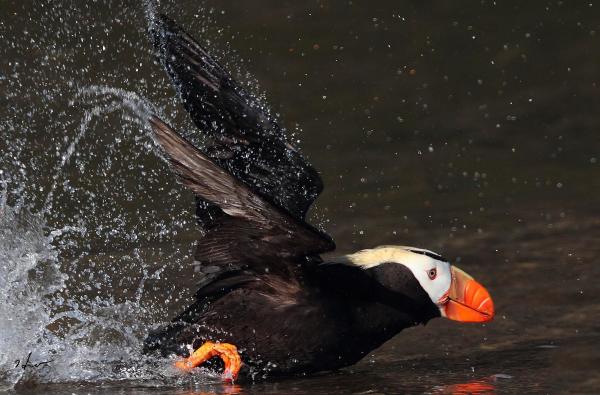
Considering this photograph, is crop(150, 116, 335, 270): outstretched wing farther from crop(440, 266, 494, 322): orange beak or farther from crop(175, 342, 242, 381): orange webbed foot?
crop(440, 266, 494, 322): orange beak

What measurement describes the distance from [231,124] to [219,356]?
1.37 metres

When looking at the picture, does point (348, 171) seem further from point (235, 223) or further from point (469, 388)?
point (469, 388)

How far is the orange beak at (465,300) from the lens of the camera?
17.6ft

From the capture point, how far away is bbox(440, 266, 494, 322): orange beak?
17.6ft

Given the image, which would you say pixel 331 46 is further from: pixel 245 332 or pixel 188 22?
pixel 245 332

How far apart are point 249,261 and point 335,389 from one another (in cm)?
71

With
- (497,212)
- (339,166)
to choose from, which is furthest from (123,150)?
(497,212)

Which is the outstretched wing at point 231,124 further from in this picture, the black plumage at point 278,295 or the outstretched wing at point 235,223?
the outstretched wing at point 235,223

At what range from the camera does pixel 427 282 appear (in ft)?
17.5

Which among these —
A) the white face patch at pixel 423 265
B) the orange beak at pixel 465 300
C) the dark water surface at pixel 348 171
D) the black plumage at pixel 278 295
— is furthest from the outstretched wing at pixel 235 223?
the orange beak at pixel 465 300

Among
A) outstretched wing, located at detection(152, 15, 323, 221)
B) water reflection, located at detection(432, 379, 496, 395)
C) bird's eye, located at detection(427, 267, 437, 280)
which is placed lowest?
water reflection, located at detection(432, 379, 496, 395)

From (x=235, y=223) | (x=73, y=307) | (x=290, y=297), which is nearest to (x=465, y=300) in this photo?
(x=290, y=297)

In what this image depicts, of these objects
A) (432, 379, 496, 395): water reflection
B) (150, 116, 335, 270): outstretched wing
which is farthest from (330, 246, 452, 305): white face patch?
(432, 379, 496, 395): water reflection

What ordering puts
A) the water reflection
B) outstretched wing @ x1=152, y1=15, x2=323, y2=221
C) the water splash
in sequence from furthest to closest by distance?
outstretched wing @ x1=152, y1=15, x2=323, y2=221 → the water splash → the water reflection
